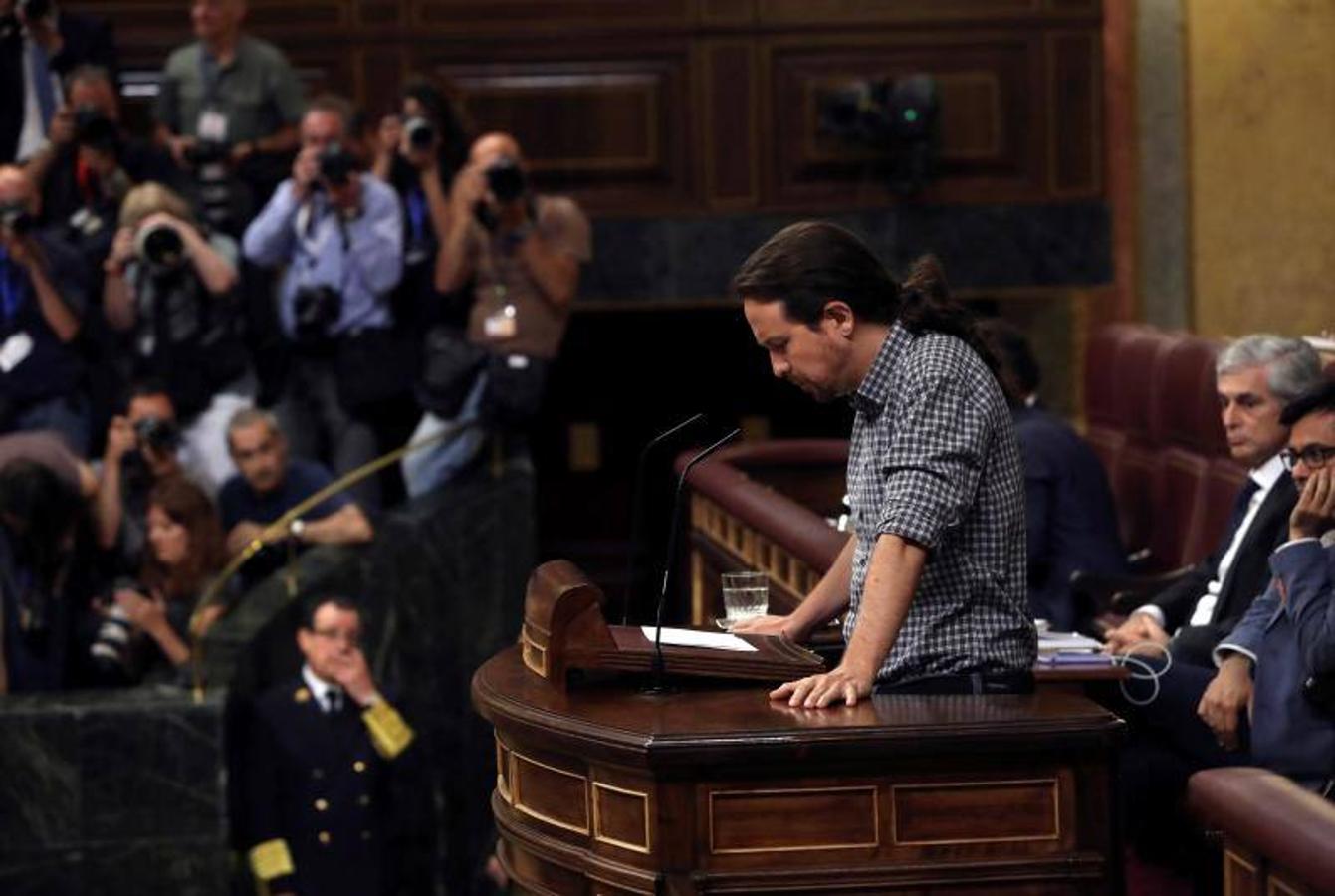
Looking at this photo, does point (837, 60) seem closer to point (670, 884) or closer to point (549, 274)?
point (549, 274)

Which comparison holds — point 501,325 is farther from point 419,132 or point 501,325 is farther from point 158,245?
point 158,245

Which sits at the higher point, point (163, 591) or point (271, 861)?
point (163, 591)

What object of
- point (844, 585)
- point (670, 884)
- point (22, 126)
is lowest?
point (670, 884)

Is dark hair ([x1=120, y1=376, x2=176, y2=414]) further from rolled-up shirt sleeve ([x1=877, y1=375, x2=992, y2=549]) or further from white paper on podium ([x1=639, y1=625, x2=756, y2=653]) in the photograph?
rolled-up shirt sleeve ([x1=877, y1=375, x2=992, y2=549])

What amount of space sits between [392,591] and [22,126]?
73.3 inches

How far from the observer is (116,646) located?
6715 mm

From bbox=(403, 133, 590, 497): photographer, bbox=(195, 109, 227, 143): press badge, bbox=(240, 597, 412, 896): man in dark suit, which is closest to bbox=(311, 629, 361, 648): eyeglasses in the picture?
bbox=(240, 597, 412, 896): man in dark suit

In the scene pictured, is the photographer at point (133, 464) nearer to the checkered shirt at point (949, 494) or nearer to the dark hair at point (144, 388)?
the dark hair at point (144, 388)

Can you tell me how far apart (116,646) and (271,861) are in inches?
31.7

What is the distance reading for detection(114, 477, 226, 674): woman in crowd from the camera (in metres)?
6.73

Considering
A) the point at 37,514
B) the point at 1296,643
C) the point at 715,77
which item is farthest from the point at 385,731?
the point at 715,77

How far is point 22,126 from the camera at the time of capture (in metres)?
7.70

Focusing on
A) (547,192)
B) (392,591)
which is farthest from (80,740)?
(547,192)

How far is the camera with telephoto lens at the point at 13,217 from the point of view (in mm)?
6996
